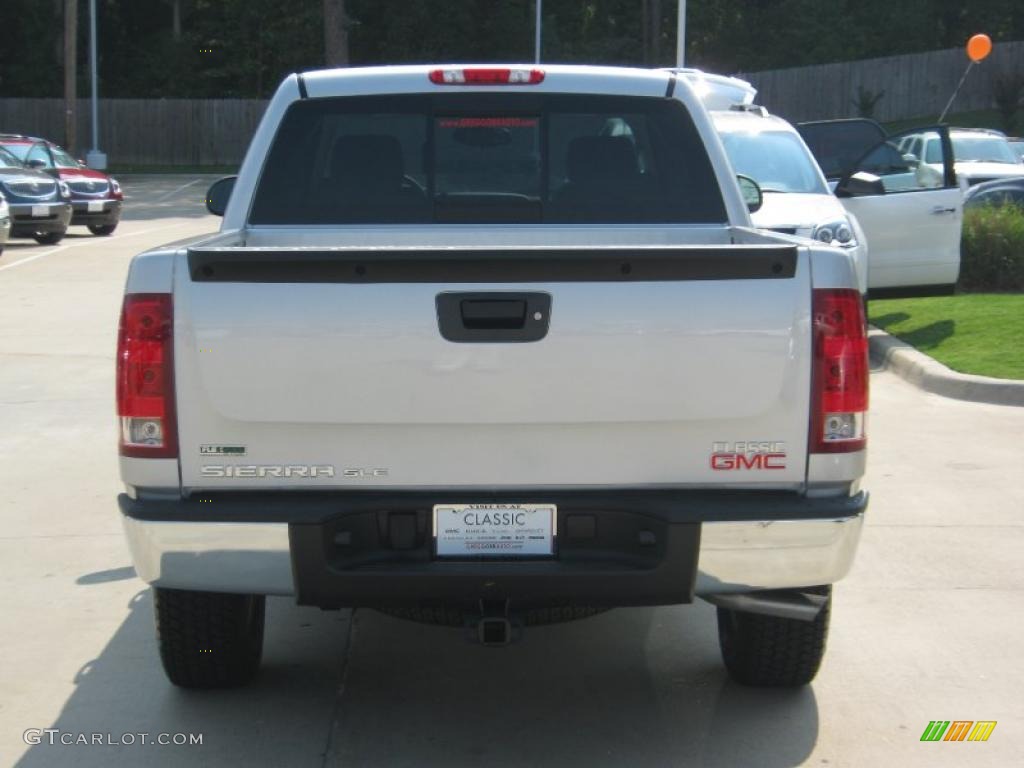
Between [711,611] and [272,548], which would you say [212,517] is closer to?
[272,548]

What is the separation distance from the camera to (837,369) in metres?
4.29

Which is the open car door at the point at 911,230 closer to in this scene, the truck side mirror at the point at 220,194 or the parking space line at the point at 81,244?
the truck side mirror at the point at 220,194

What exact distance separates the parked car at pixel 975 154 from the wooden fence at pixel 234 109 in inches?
1063

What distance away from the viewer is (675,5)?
62.6m

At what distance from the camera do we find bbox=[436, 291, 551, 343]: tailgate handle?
165 inches

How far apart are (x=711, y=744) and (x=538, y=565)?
94cm

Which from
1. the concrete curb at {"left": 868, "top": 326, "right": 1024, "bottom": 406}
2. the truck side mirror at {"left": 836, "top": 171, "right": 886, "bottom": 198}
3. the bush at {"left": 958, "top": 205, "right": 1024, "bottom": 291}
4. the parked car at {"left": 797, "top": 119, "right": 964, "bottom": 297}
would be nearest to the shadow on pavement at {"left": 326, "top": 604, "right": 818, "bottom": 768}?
the concrete curb at {"left": 868, "top": 326, "right": 1024, "bottom": 406}

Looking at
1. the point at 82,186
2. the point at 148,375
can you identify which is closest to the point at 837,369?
the point at 148,375

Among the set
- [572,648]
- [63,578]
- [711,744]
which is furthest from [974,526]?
[63,578]

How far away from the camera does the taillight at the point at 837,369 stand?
14.0 ft

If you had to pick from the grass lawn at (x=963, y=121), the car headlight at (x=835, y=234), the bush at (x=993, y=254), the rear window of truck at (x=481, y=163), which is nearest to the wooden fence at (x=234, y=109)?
the grass lawn at (x=963, y=121)

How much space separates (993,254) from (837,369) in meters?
12.0

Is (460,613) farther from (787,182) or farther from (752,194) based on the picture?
(787,182)

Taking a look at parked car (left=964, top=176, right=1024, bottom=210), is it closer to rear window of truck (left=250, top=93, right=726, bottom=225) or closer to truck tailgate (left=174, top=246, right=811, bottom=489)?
rear window of truck (left=250, top=93, right=726, bottom=225)
